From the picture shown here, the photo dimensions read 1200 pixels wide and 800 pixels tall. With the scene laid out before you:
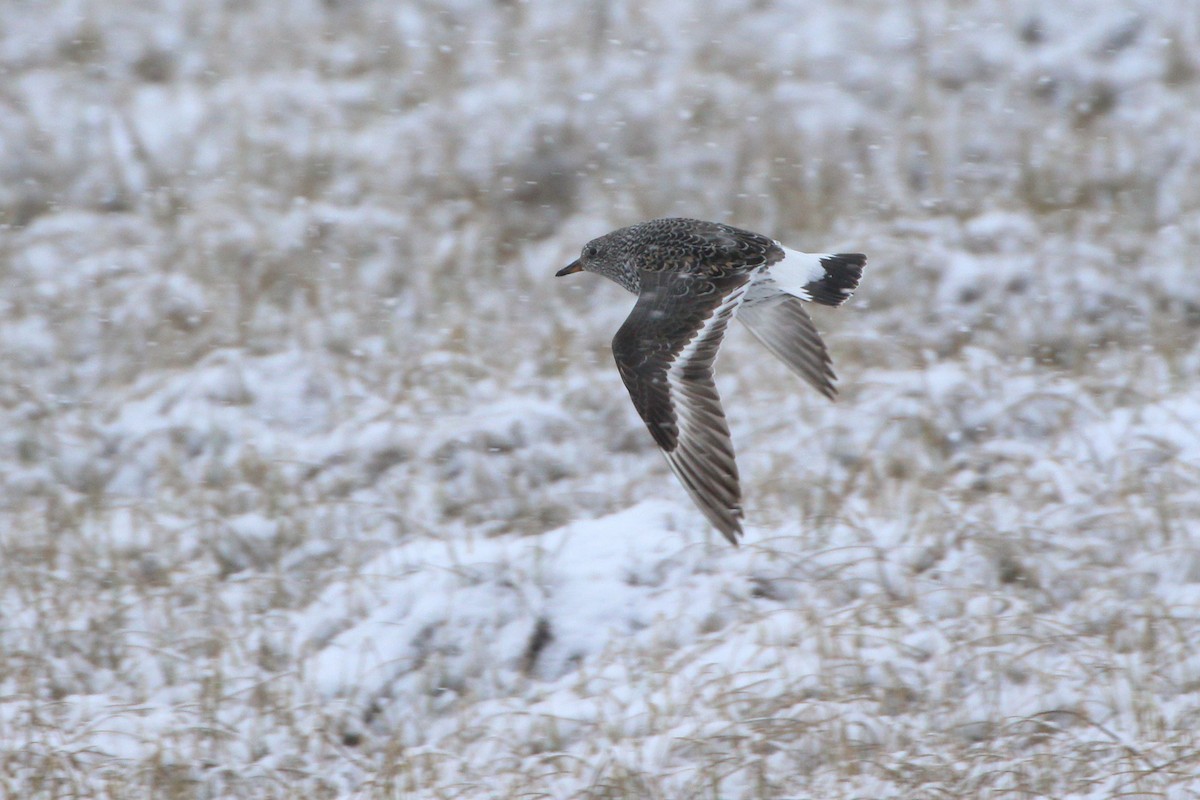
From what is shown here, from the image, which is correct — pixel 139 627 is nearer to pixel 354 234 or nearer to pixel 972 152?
pixel 354 234

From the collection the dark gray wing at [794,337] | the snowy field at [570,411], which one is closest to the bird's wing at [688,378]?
the snowy field at [570,411]

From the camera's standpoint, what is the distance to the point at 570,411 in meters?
7.18

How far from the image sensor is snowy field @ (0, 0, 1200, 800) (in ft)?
16.2

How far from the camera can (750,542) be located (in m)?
5.85

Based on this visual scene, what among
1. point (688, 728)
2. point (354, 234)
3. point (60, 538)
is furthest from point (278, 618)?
point (354, 234)

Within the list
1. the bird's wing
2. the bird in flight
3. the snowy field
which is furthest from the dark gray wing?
the bird's wing

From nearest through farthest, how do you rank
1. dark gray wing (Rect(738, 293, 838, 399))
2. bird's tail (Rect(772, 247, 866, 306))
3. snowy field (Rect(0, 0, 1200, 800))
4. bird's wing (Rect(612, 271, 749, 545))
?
bird's wing (Rect(612, 271, 749, 545)), snowy field (Rect(0, 0, 1200, 800)), bird's tail (Rect(772, 247, 866, 306)), dark gray wing (Rect(738, 293, 838, 399))

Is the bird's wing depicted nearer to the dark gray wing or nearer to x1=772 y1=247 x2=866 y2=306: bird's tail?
x1=772 y1=247 x2=866 y2=306: bird's tail

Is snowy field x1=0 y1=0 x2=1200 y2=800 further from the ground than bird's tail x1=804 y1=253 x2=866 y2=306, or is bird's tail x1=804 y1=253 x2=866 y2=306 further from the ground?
bird's tail x1=804 y1=253 x2=866 y2=306

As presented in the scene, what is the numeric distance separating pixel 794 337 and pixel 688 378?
4.86 feet

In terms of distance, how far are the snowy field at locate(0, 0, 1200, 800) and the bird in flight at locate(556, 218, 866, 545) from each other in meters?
0.77

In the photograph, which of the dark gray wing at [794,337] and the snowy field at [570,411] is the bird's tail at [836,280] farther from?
the snowy field at [570,411]

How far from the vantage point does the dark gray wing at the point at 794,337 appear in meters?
6.23

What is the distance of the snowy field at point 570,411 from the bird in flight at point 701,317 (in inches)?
30.2
